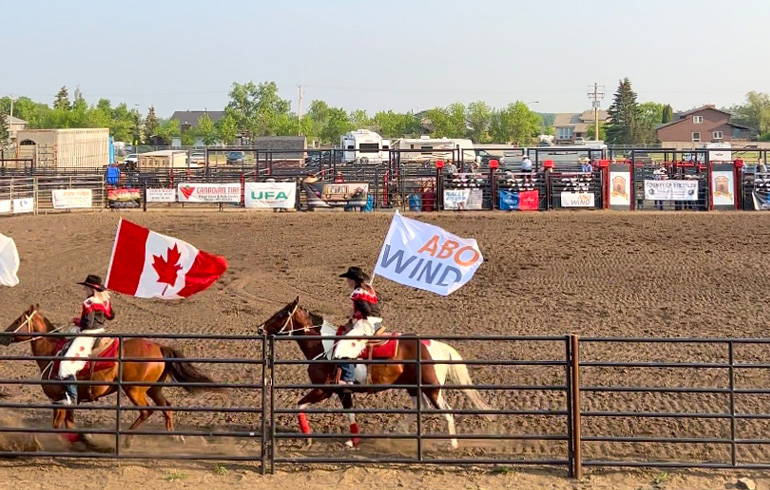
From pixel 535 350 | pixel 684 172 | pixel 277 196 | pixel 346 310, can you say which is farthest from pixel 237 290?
pixel 684 172

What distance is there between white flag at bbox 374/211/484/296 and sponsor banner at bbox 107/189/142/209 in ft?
71.9

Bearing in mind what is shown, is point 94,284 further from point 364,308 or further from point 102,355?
point 364,308

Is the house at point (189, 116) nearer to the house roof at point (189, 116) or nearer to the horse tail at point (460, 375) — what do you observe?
the house roof at point (189, 116)

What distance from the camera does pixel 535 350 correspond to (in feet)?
39.1

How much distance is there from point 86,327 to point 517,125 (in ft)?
306

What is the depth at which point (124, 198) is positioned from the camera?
28.9m

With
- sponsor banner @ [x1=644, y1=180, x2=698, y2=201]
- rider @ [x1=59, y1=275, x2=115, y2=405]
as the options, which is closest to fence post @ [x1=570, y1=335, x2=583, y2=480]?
rider @ [x1=59, y1=275, x2=115, y2=405]

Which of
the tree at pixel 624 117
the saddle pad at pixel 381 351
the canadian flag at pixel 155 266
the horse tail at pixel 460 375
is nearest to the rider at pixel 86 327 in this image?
the canadian flag at pixel 155 266

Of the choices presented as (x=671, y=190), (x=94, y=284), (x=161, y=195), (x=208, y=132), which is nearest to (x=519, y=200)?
(x=671, y=190)

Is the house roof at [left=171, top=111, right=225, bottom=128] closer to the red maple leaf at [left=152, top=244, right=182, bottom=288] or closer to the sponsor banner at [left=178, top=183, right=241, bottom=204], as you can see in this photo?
the sponsor banner at [left=178, top=183, right=241, bottom=204]

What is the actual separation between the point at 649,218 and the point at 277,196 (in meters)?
10.8

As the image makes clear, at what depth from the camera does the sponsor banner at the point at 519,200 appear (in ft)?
89.5

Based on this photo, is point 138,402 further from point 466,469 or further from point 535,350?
point 535,350

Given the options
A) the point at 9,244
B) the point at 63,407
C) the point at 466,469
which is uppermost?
the point at 9,244
